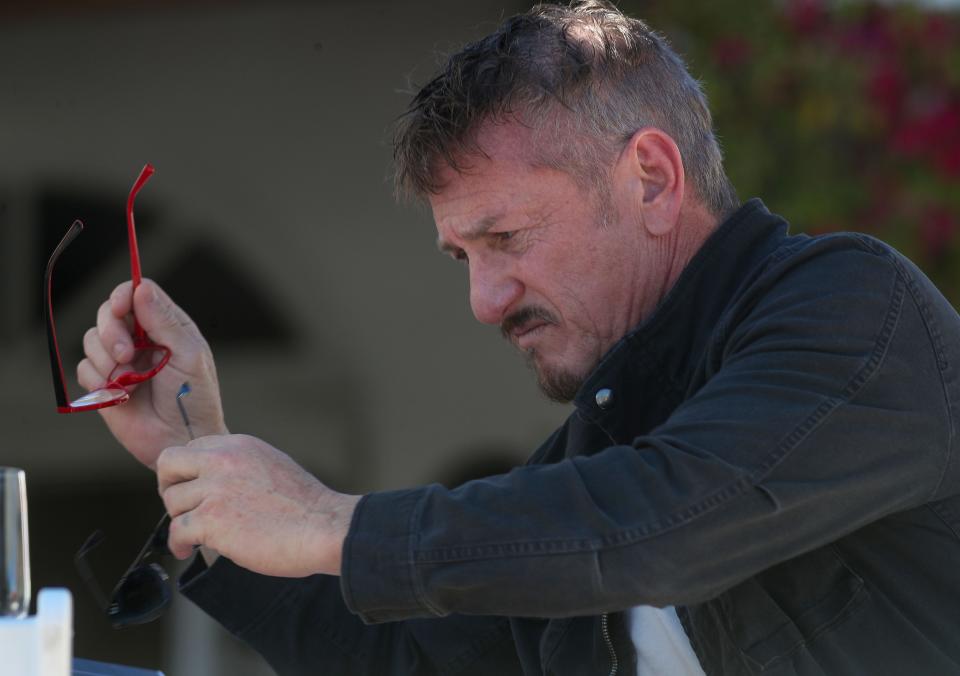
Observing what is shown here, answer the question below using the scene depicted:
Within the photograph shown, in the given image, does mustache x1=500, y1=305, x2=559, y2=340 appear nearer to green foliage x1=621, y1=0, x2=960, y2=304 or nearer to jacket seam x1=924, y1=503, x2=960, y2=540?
jacket seam x1=924, y1=503, x2=960, y2=540

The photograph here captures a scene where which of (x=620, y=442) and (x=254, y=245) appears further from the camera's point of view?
(x=254, y=245)

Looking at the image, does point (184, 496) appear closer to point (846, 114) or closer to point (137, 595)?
point (137, 595)

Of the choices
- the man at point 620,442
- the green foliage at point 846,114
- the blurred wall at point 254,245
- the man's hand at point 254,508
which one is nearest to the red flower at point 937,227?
the green foliage at point 846,114

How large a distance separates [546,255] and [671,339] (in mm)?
211

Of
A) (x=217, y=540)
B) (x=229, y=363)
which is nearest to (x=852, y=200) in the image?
(x=229, y=363)

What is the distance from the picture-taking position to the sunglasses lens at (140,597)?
1796mm

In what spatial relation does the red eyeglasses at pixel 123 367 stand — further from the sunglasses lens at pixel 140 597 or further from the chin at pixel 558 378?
the chin at pixel 558 378

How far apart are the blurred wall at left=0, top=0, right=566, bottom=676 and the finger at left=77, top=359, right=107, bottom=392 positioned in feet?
10.2

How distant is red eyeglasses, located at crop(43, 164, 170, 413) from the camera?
6.13 ft

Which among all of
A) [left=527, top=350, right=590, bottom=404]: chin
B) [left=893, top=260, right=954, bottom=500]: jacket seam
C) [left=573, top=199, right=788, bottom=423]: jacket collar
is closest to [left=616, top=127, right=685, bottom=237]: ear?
[left=573, top=199, right=788, bottom=423]: jacket collar

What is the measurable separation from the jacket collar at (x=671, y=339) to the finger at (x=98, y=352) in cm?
77

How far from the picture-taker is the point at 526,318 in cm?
188

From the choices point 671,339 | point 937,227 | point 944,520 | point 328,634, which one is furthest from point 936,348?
point 937,227

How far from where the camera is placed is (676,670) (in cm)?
178
